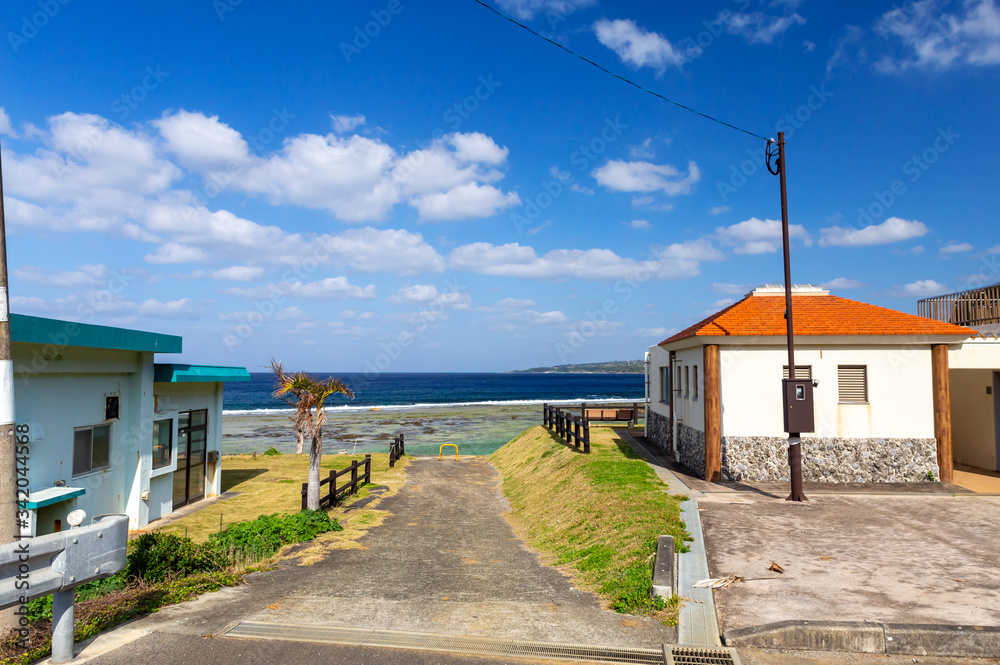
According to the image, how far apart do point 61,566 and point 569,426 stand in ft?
55.8

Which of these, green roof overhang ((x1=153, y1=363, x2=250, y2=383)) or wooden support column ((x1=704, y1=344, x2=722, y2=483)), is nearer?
wooden support column ((x1=704, y1=344, x2=722, y2=483))

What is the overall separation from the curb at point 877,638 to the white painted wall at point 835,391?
8.67 metres

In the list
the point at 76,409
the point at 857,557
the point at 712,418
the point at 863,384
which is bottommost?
the point at 857,557

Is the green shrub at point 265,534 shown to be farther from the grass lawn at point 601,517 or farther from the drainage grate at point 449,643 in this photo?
the grass lawn at point 601,517

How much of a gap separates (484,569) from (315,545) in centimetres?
335

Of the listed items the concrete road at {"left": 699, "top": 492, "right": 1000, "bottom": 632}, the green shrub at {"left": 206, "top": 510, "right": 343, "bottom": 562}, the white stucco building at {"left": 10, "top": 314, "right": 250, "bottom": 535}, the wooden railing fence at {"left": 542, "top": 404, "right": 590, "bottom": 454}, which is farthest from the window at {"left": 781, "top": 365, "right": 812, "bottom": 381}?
the white stucco building at {"left": 10, "top": 314, "right": 250, "bottom": 535}

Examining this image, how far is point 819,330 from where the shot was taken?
13.7 metres

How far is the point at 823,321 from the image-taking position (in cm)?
1429

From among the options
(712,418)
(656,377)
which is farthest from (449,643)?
(656,377)

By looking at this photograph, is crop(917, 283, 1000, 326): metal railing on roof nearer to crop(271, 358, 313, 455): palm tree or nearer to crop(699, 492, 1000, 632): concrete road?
crop(699, 492, 1000, 632): concrete road

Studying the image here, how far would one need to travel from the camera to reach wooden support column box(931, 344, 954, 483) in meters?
13.4

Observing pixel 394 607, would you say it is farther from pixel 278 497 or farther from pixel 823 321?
pixel 823 321

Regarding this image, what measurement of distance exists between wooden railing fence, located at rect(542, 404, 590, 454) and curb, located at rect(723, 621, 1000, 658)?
41.1ft

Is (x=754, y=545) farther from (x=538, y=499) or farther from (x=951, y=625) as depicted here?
(x=538, y=499)
